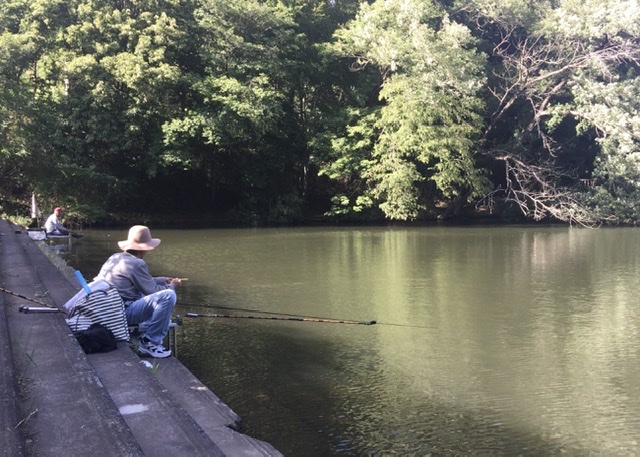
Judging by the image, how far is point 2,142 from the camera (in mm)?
20094

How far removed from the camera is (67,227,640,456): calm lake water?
447cm

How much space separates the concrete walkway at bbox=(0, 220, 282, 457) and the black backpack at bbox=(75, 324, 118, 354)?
0.07m

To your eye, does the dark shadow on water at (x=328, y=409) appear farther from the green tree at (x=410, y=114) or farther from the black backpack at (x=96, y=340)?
the green tree at (x=410, y=114)

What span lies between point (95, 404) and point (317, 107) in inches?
959

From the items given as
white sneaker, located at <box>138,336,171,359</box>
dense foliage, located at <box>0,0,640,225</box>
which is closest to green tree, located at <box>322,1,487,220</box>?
dense foliage, located at <box>0,0,640,225</box>

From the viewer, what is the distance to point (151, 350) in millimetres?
4934

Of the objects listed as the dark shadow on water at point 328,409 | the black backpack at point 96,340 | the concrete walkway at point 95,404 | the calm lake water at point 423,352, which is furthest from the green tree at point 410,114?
the black backpack at point 96,340

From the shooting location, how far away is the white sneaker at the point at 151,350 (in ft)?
16.1

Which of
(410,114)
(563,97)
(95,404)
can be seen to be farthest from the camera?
(563,97)

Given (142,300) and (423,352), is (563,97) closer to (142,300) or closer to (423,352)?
(423,352)

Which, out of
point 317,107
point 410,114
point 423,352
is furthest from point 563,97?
point 423,352

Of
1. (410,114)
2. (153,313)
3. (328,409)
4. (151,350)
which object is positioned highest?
(410,114)

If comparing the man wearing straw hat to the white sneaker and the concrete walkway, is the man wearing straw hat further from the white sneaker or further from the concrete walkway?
the concrete walkway

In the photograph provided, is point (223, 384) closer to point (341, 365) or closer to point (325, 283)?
point (341, 365)
